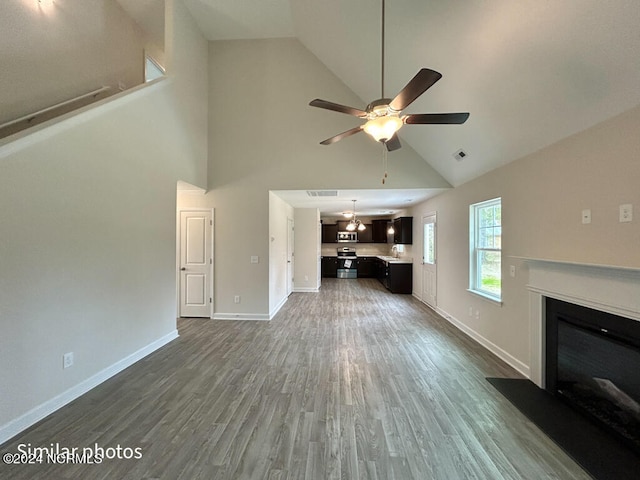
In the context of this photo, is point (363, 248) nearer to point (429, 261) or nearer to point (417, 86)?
point (429, 261)

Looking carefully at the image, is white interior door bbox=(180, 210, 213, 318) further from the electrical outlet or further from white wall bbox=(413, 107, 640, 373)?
white wall bbox=(413, 107, 640, 373)

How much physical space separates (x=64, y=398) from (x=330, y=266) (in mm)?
8793

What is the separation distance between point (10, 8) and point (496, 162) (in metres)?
5.52

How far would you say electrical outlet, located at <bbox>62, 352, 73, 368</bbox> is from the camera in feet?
8.00

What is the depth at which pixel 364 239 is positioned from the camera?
36.0ft

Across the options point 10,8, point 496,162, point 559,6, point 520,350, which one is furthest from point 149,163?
point 520,350

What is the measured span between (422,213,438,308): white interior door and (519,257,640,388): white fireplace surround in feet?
9.88

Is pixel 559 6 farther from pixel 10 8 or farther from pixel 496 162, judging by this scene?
pixel 10 8

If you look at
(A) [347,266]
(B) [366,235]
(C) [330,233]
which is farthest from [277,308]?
(B) [366,235]

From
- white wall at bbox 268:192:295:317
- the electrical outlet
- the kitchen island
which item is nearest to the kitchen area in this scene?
the kitchen island

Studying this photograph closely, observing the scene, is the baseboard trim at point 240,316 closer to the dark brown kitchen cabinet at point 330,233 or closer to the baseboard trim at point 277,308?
the baseboard trim at point 277,308

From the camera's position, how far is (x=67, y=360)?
2465 mm

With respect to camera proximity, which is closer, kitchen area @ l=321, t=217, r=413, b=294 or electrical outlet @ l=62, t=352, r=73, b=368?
electrical outlet @ l=62, t=352, r=73, b=368

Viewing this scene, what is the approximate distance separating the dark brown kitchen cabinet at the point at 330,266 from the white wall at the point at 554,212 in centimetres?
636
